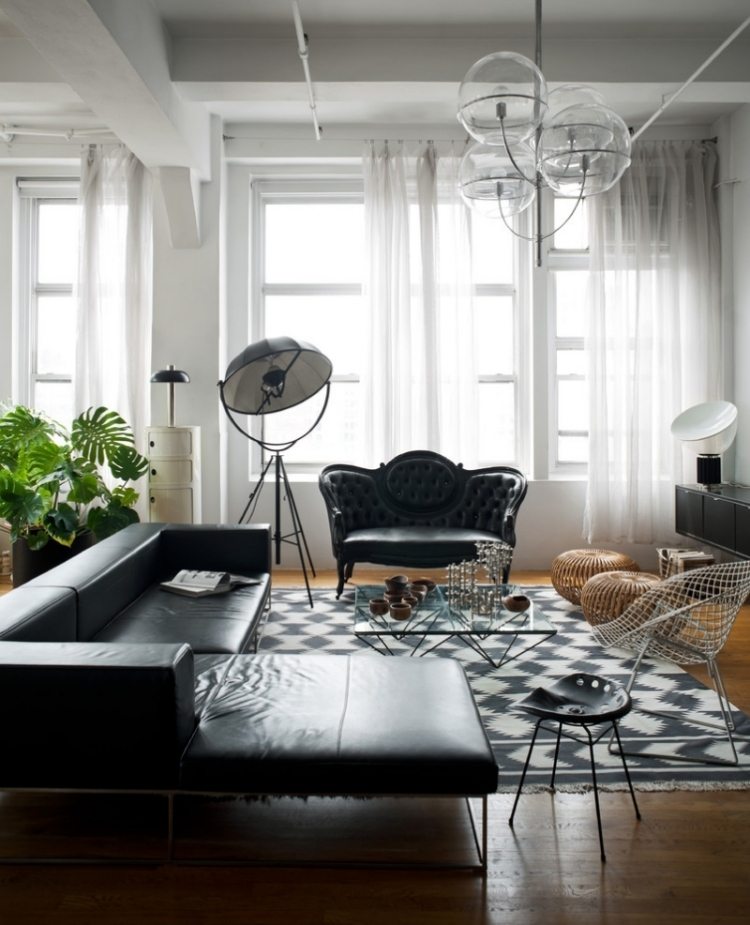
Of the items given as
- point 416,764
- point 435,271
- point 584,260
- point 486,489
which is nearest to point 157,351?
point 435,271

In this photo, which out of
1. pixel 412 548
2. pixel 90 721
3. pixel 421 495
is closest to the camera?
pixel 90 721

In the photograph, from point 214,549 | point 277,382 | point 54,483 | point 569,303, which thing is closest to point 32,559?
point 54,483

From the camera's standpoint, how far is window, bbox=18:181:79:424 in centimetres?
654

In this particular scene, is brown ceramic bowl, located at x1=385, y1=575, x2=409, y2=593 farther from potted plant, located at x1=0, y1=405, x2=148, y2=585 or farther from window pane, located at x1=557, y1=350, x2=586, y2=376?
window pane, located at x1=557, y1=350, x2=586, y2=376

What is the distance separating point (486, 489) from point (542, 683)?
2297 mm

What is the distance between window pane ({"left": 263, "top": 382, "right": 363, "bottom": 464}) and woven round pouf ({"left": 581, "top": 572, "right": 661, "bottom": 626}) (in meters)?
2.69

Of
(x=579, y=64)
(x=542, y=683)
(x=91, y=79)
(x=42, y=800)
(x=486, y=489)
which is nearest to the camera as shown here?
(x=42, y=800)

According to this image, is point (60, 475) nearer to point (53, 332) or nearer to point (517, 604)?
point (53, 332)

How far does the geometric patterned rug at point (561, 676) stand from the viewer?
267 centimetres

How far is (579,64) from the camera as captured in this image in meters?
4.97

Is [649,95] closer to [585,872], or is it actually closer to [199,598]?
[199,598]

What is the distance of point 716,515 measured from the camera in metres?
5.35

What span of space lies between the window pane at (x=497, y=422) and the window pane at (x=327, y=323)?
3.61 feet

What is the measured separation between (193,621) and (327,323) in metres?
3.83
